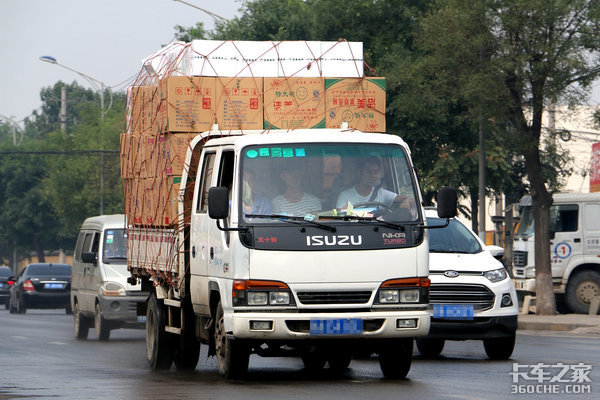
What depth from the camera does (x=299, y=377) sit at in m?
12.5

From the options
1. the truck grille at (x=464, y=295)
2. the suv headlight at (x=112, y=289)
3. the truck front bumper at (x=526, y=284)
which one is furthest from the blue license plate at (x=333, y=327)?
the truck front bumper at (x=526, y=284)

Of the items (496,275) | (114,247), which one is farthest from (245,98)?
(114,247)

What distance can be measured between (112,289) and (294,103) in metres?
8.78

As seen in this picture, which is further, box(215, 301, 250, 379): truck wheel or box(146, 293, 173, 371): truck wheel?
box(146, 293, 173, 371): truck wheel

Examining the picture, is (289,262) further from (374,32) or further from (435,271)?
(374,32)

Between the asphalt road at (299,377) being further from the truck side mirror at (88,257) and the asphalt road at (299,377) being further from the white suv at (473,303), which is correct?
the truck side mirror at (88,257)

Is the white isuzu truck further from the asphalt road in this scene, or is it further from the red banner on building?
the red banner on building

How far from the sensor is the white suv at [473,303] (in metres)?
14.7

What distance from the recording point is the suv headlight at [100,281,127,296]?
21.3 meters

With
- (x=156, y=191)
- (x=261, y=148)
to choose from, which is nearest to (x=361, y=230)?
(x=261, y=148)

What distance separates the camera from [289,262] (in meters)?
11.1

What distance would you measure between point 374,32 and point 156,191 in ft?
65.9

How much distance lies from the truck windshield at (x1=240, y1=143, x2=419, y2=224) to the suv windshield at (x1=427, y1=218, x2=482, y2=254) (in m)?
3.97

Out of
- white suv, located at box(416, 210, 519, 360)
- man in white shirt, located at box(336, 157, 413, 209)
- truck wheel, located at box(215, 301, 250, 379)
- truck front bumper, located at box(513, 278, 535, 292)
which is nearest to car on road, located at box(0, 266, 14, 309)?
truck front bumper, located at box(513, 278, 535, 292)
